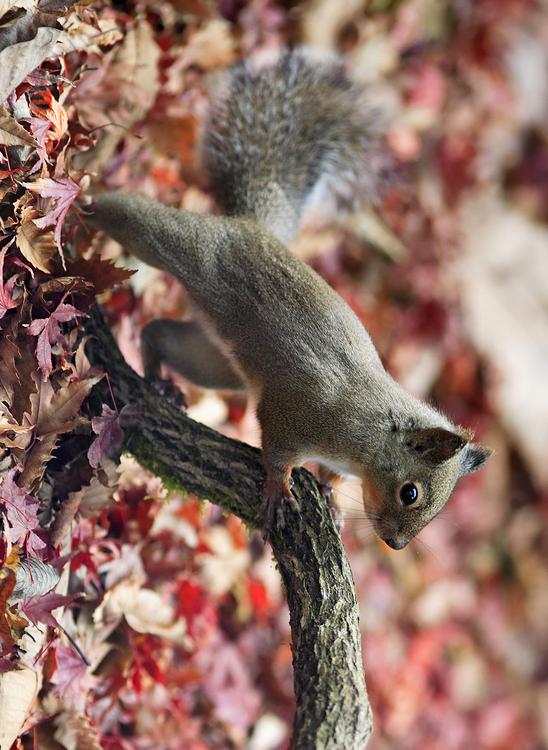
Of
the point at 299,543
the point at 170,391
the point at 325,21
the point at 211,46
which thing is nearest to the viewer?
the point at 299,543

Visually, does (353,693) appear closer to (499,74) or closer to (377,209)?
(377,209)

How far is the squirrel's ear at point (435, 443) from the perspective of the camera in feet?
5.23

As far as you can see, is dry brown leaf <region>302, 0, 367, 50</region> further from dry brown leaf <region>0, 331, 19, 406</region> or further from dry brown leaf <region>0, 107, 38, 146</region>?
dry brown leaf <region>0, 331, 19, 406</region>

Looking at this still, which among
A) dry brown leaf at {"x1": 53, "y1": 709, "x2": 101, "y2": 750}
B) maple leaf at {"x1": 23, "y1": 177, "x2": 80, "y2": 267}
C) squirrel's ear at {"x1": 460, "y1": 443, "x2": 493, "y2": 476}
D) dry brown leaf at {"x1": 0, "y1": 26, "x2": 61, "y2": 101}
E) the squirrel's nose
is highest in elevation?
dry brown leaf at {"x1": 0, "y1": 26, "x2": 61, "y2": 101}

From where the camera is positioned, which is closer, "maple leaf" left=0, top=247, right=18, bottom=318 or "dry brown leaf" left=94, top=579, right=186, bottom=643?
"maple leaf" left=0, top=247, right=18, bottom=318

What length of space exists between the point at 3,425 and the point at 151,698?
988mm

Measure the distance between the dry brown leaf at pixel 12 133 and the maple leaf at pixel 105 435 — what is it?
47 cm

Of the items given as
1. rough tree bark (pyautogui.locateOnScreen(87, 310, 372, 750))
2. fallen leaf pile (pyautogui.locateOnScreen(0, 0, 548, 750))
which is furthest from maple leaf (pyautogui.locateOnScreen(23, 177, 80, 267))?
rough tree bark (pyautogui.locateOnScreen(87, 310, 372, 750))

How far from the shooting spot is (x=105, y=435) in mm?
Answer: 1563

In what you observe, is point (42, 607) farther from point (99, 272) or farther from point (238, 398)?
point (238, 398)

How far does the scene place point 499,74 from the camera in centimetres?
361

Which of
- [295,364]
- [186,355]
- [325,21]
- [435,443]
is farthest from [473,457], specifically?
[325,21]

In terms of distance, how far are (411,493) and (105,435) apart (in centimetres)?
58

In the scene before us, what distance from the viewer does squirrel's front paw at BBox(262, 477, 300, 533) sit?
155cm
